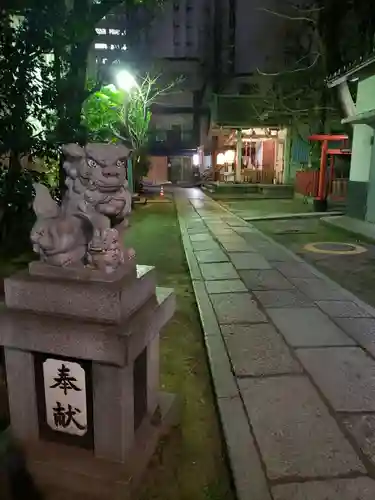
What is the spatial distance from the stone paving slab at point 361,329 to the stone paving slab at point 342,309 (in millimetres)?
132

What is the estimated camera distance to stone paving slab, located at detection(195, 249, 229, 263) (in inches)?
305

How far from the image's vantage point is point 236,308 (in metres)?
5.16

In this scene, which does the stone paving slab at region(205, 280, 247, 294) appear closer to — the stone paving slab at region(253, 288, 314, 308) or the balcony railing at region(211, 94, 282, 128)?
the stone paving slab at region(253, 288, 314, 308)

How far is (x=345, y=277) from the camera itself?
6.85 m

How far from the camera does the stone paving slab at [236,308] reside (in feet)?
15.8

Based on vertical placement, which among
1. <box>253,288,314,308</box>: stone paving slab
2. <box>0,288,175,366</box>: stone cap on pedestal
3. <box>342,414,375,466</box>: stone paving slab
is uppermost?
<box>0,288,175,366</box>: stone cap on pedestal

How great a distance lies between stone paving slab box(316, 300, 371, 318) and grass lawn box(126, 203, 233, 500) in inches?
67.0

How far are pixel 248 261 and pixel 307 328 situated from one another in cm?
321

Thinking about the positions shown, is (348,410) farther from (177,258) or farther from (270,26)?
(270,26)

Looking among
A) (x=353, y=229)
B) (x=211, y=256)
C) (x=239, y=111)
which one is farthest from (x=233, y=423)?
(x=239, y=111)

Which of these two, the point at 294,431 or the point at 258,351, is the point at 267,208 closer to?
the point at 258,351

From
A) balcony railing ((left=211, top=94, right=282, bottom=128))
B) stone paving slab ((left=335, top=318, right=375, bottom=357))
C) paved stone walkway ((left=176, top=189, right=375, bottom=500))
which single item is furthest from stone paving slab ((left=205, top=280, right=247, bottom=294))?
balcony railing ((left=211, top=94, right=282, bottom=128))

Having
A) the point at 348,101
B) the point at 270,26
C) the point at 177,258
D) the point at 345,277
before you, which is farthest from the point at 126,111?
the point at 270,26

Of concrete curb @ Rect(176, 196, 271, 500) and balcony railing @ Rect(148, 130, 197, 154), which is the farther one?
balcony railing @ Rect(148, 130, 197, 154)
